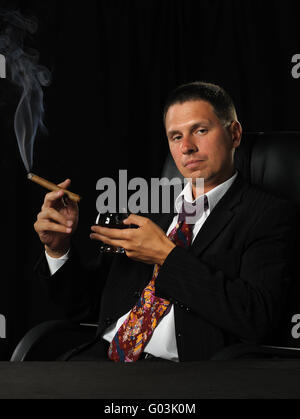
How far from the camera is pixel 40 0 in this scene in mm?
3154

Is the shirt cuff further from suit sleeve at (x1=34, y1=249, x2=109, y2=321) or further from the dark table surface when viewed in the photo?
the dark table surface

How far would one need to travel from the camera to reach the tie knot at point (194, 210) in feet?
6.37

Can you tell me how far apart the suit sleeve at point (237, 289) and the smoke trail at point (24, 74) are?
1.08m

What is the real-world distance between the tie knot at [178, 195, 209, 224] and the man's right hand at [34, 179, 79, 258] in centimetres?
39

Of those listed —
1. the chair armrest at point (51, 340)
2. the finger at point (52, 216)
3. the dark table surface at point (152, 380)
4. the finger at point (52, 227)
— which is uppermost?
the finger at point (52, 216)

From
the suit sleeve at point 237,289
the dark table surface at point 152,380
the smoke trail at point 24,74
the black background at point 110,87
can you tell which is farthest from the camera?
the black background at point 110,87

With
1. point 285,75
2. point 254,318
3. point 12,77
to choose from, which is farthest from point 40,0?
point 254,318

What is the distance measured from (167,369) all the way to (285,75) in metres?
2.25

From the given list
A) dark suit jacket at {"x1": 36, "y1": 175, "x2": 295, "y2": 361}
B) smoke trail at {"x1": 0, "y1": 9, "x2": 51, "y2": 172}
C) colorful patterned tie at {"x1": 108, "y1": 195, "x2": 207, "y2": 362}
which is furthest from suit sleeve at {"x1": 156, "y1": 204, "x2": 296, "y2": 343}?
smoke trail at {"x1": 0, "y1": 9, "x2": 51, "y2": 172}

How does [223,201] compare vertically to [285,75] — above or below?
below

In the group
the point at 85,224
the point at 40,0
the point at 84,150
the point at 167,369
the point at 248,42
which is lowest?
the point at 167,369

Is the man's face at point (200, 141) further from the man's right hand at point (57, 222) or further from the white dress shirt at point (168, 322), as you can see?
the man's right hand at point (57, 222)

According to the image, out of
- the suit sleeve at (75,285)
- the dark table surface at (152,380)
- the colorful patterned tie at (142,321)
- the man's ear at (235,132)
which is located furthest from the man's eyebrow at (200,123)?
the dark table surface at (152,380)
